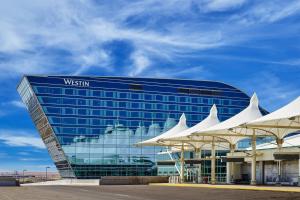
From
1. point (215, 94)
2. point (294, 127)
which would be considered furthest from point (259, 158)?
point (215, 94)

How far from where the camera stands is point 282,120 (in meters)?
49.8

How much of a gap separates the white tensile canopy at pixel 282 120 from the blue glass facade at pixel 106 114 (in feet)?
214

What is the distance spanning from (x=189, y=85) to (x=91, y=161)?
27.7 metres

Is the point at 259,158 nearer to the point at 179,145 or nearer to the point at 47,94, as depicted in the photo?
the point at 179,145

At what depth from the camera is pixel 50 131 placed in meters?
115

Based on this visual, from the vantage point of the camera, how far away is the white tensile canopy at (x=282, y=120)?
4331 cm

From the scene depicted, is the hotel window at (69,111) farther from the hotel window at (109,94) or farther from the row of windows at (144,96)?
the hotel window at (109,94)

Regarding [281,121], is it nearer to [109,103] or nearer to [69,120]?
[69,120]

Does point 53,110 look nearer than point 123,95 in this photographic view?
Yes

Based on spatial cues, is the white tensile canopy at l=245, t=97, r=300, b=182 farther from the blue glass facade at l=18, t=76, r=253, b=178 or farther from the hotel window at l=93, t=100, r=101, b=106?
the hotel window at l=93, t=100, r=101, b=106

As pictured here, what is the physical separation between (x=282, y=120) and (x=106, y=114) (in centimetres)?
7253

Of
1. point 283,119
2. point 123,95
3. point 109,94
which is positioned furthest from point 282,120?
point 123,95

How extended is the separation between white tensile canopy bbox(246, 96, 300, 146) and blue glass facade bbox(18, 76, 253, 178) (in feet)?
214

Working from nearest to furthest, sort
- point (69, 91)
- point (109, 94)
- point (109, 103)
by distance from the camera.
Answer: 1. point (69, 91)
2. point (109, 103)
3. point (109, 94)
